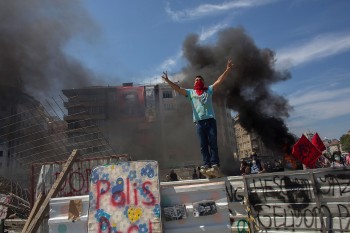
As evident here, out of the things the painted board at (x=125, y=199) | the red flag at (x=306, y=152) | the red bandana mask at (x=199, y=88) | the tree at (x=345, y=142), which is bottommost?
the painted board at (x=125, y=199)

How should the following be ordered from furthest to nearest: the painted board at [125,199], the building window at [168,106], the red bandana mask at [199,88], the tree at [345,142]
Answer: the tree at [345,142], the building window at [168,106], the red bandana mask at [199,88], the painted board at [125,199]

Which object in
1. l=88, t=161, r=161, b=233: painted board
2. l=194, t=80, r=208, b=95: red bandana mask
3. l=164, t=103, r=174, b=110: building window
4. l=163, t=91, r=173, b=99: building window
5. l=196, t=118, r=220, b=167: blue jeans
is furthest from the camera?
l=163, t=91, r=173, b=99: building window

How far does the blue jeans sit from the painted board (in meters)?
1.41

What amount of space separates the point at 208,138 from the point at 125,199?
1924 mm

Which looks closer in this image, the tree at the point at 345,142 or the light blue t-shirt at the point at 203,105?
the light blue t-shirt at the point at 203,105

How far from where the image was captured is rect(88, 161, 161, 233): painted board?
3543 mm

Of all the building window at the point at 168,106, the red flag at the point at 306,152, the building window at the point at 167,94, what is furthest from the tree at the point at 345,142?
the red flag at the point at 306,152

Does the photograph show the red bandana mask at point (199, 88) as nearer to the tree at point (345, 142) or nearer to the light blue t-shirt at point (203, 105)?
the light blue t-shirt at point (203, 105)

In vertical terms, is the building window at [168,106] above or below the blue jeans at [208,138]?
above

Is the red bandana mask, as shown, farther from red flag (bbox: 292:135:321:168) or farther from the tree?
the tree

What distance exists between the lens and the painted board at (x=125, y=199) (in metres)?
→ 3.54

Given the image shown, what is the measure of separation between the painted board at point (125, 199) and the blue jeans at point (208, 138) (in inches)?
55.7

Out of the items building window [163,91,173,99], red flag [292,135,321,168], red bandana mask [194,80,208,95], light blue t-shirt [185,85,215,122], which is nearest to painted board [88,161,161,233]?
light blue t-shirt [185,85,215,122]

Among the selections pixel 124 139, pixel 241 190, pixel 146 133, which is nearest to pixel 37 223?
pixel 241 190
